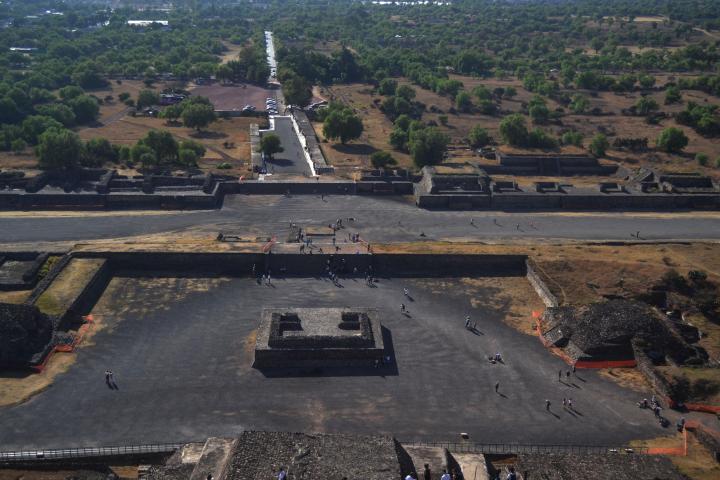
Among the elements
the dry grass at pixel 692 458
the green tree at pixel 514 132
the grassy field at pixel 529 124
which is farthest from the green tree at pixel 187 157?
the dry grass at pixel 692 458

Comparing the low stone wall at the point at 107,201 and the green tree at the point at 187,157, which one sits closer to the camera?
the low stone wall at the point at 107,201

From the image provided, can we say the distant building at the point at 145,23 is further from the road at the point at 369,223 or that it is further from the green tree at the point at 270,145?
the road at the point at 369,223

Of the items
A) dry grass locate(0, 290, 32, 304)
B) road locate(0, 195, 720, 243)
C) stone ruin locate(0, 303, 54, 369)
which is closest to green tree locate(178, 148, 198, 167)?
road locate(0, 195, 720, 243)

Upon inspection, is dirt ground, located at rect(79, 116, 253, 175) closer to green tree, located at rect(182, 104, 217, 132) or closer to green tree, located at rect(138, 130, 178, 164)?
green tree, located at rect(182, 104, 217, 132)

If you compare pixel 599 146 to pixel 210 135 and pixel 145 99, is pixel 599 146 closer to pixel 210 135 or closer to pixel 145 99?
pixel 210 135

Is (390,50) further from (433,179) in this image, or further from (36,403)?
(36,403)

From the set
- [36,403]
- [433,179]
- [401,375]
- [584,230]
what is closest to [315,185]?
[433,179]
